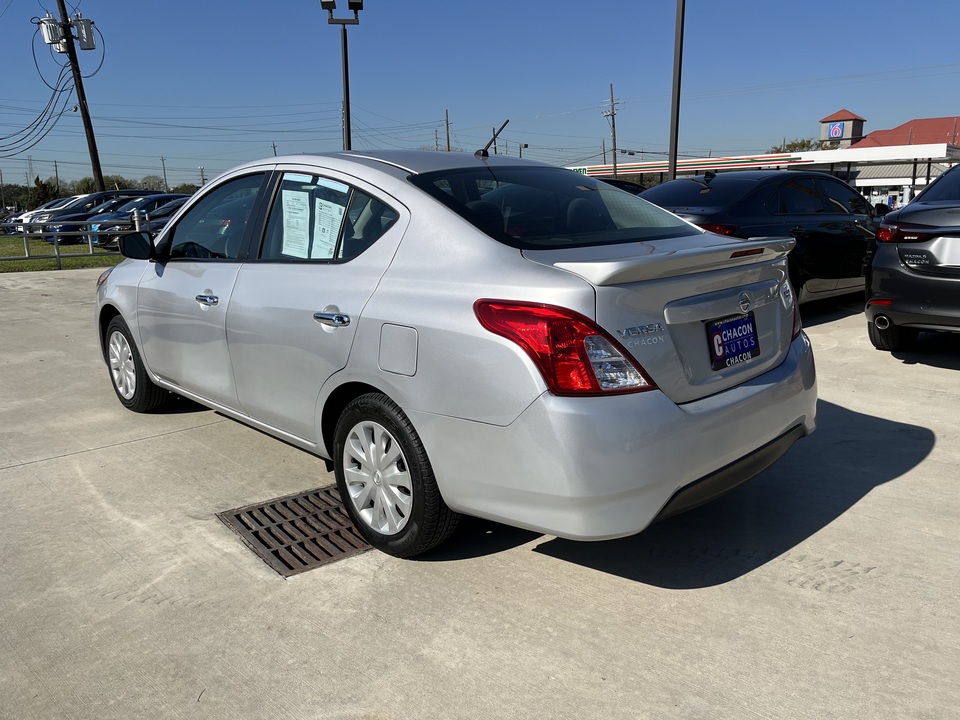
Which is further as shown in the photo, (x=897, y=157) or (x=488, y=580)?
(x=897, y=157)

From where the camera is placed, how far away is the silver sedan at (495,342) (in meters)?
2.56

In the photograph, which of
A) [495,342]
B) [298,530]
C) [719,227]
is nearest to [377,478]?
[298,530]

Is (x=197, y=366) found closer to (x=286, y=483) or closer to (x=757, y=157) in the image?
(x=286, y=483)

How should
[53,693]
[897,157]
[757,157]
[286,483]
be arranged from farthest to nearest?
1. [757,157]
2. [897,157]
3. [286,483]
4. [53,693]

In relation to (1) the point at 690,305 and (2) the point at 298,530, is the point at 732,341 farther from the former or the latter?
(2) the point at 298,530

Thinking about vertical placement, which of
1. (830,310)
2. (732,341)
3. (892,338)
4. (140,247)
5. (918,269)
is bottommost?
(830,310)

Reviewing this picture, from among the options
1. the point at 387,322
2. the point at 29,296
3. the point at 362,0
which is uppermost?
the point at 362,0

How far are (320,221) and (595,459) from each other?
1.78m

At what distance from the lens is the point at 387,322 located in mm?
2986

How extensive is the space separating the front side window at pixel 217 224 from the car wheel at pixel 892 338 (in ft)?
16.7

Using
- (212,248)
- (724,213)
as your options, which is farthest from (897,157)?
(212,248)

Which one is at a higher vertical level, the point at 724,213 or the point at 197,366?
the point at 724,213

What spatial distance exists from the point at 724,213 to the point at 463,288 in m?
5.01

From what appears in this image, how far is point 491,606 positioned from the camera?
2852 mm
